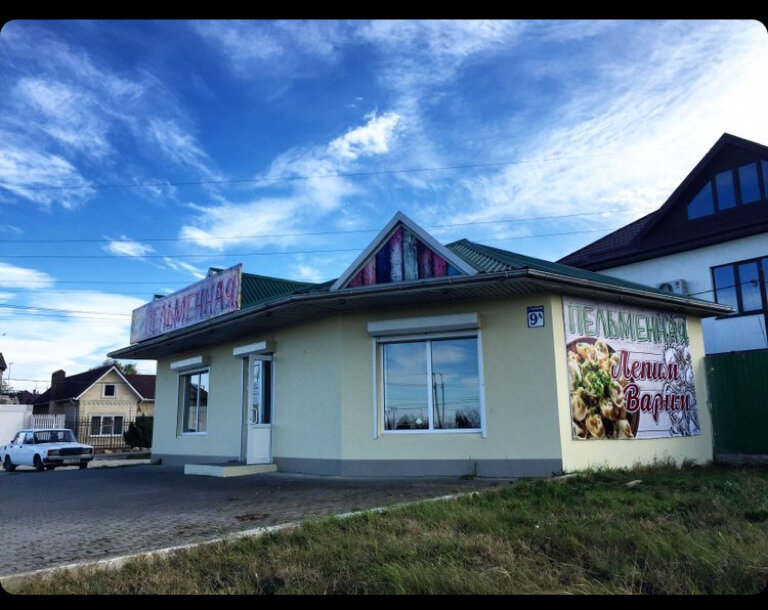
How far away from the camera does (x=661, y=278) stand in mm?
18953

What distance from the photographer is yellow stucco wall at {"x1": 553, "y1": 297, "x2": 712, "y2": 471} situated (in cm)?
992

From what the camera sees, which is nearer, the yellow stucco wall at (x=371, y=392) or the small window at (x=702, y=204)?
the yellow stucco wall at (x=371, y=392)

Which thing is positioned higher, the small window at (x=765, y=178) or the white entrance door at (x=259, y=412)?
the small window at (x=765, y=178)

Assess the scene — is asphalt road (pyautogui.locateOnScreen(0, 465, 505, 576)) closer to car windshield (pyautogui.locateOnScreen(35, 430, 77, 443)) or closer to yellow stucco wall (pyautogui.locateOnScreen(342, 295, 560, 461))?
yellow stucco wall (pyautogui.locateOnScreen(342, 295, 560, 461))

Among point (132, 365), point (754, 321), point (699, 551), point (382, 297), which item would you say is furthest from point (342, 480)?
point (132, 365)

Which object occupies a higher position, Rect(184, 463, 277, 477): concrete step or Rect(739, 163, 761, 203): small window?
Rect(739, 163, 761, 203): small window

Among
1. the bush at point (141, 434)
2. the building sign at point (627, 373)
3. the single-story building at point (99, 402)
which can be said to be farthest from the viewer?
the single-story building at point (99, 402)

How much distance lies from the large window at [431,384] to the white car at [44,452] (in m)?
15.4

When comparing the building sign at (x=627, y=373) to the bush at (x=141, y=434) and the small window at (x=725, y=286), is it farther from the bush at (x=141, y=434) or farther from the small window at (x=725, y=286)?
the bush at (x=141, y=434)

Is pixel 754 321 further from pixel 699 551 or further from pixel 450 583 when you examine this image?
pixel 450 583

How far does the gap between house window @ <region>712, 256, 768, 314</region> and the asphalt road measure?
11596 millimetres

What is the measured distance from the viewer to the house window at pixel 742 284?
54.8 feet

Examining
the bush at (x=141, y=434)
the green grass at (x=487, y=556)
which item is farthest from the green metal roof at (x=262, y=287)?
the bush at (x=141, y=434)

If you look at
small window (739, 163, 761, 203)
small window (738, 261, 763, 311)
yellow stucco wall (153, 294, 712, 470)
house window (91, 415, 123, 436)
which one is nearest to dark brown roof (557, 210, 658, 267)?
small window (739, 163, 761, 203)
